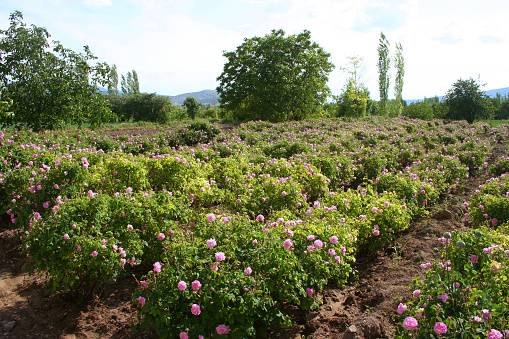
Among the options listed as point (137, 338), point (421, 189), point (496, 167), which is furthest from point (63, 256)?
point (496, 167)

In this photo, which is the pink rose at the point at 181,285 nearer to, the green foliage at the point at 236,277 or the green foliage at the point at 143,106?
the green foliage at the point at 236,277

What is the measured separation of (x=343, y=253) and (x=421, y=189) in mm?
3242

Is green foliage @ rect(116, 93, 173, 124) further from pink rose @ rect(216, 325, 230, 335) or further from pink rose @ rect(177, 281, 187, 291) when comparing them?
pink rose @ rect(216, 325, 230, 335)

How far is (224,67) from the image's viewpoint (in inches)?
1034

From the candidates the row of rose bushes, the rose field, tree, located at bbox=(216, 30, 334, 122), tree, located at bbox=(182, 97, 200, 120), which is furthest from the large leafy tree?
tree, located at bbox=(182, 97, 200, 120)

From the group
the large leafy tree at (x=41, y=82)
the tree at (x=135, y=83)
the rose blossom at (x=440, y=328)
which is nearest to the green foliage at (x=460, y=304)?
the rose blossom at (x=440, y=328)

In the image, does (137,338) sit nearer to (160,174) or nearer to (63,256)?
(63,256)

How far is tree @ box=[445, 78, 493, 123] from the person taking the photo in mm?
31375

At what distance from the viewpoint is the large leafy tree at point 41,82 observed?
287 inches

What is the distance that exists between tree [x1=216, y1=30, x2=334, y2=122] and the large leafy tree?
16.2 m

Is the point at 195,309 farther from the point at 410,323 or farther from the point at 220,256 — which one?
the point at 410,323

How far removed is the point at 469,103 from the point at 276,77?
22.8m

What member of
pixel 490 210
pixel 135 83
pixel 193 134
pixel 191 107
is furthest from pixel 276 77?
pixel 135 83

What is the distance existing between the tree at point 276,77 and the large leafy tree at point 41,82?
53.1 ft
